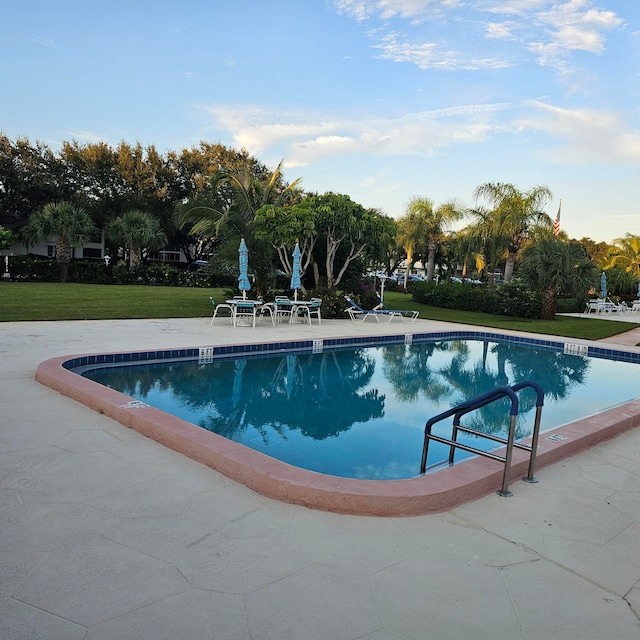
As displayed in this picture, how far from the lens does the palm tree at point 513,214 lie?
23.9 m

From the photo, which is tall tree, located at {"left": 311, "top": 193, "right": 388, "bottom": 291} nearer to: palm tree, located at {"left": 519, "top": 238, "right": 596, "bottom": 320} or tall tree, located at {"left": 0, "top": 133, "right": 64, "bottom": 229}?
palm tree, located at {"left": 519, "top": 238, "right": 596, "bottom": 320}

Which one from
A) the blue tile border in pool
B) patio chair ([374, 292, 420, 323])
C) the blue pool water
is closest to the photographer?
the blue pool water

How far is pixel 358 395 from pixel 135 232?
26.0 m

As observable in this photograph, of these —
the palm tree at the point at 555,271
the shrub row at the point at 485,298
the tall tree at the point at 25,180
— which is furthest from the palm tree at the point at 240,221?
the tall tree at the point at 25,180

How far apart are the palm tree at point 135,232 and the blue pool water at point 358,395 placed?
22484mm

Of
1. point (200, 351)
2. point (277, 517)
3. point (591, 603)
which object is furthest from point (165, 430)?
point (200, 351)

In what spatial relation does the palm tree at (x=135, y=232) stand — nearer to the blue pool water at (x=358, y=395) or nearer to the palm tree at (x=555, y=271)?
the palm tree at (x=555, y=271)

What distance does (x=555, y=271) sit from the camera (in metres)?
18.2

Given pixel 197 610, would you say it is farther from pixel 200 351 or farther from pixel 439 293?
pixel 439 293

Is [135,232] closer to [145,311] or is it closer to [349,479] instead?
[145,311]

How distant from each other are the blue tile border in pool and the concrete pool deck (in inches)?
170

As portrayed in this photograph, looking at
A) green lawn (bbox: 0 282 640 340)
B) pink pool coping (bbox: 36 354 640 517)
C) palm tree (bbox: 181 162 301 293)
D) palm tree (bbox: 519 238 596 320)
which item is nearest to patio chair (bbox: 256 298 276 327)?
palm tree (bbox: 181 162 301 293)

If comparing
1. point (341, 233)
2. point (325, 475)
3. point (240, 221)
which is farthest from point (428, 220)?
point (325, 475)

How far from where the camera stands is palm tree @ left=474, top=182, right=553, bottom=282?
939 inches
